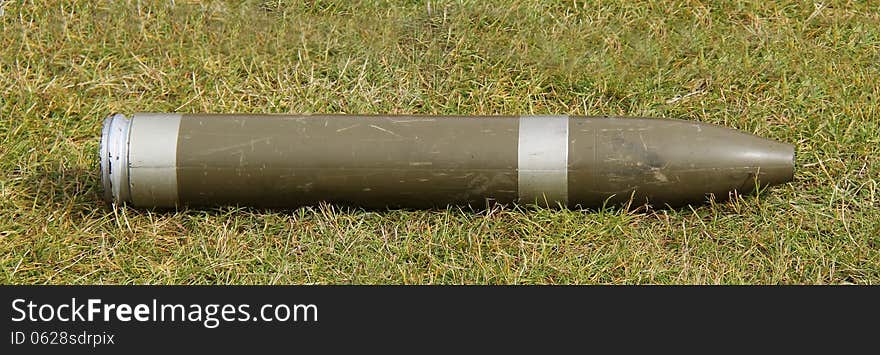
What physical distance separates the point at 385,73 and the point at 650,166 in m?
1.41

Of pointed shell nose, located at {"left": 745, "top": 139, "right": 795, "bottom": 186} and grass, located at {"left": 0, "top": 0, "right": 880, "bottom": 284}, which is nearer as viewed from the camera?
grass, located at {"left": 0, "top": 0, "right": 880, "bottom": 284}

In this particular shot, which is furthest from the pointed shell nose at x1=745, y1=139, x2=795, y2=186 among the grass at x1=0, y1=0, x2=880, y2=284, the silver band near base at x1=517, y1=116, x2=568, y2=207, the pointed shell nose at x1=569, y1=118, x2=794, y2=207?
the silver band near base at x1=517, y1=116, x2=568, y2=207

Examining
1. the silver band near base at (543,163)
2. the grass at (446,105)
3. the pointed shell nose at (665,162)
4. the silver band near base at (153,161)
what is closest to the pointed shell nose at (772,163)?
the pointed shell nose at (665,162)

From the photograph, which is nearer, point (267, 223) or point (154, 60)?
point (267, 223)

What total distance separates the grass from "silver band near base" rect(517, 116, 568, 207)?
10 cm

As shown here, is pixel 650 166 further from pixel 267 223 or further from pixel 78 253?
pixel 78 253

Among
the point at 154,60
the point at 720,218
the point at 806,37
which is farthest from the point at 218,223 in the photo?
the point at 806,37

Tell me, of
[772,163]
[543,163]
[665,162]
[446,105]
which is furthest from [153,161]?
[772,163]

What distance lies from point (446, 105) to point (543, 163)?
0.86 meters

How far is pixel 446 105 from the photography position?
19.5 ft

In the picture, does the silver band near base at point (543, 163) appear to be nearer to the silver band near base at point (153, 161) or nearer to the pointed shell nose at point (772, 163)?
the pointed shell nose at point (772, 163)

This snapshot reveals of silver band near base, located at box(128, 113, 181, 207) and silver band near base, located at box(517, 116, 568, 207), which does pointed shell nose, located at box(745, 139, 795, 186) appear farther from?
silver band near base, located at box(128, 113, 181, 207)

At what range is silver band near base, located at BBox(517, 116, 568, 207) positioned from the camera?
522 centimetres

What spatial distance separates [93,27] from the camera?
248 inches
